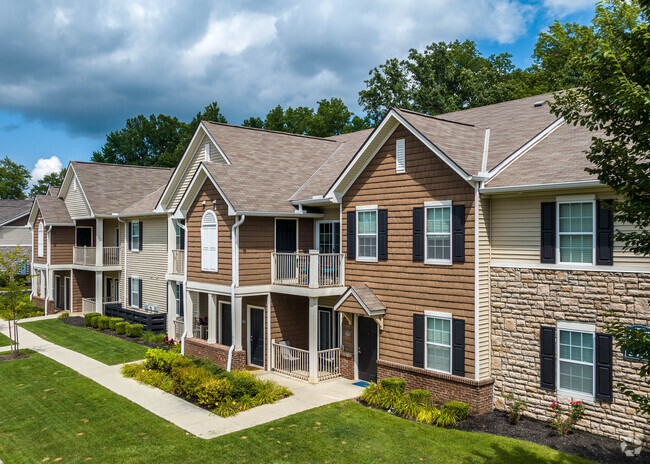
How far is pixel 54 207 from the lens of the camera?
34156 mm

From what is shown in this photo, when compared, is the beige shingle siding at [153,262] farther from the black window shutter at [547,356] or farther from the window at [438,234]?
the black window shutter at [547,356]

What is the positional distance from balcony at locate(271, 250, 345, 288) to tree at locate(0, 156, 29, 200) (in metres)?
79.6

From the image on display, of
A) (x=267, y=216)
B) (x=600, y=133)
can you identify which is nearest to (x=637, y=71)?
(x=600, y=133)

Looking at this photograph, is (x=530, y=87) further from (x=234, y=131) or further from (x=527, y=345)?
(x=527, y=345)

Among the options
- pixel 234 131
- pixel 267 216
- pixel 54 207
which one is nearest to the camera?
pixel 267 216

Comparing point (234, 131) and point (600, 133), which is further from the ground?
point (234, 131)

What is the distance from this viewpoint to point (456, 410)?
1346cm

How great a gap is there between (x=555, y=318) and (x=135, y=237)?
75.9 ft

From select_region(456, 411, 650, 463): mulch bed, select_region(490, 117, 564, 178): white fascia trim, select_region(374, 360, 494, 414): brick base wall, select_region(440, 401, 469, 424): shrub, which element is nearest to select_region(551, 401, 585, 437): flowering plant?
select_region(456, 411, 650, 463): mulch bed

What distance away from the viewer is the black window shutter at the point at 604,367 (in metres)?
12.2

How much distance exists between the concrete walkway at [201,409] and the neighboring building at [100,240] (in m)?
8.46

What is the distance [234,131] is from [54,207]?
1747 centimetres

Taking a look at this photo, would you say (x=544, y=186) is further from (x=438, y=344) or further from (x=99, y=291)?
(x=99, y=291)

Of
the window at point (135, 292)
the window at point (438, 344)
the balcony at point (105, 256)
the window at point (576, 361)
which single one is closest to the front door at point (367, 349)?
the window at point (438, 344)
